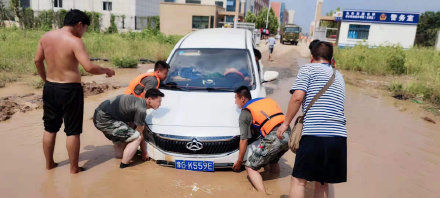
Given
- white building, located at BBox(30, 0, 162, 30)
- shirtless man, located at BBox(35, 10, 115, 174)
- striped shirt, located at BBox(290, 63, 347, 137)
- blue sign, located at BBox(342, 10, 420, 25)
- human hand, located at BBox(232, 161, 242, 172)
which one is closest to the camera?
striped shirt, located at BBox(290, 63, 347, 137)

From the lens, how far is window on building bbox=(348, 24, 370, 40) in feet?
97.7

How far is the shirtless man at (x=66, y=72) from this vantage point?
3.32m

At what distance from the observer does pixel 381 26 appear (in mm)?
29203

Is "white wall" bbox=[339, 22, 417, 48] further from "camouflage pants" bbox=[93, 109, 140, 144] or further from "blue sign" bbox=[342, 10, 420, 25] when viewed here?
"camouflage pants" bbox=[93, 109, 140, 144]

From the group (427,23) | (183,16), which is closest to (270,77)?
(183,16)

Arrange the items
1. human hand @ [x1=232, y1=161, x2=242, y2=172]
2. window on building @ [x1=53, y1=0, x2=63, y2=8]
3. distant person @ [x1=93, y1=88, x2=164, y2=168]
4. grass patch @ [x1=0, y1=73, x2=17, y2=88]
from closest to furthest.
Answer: human hand @ [x1=232, y1=161, x2=242, y2=172], distant person @ [x1=93, y1=88, x2=164, y2=168], grass patch @ [x1=0, y1=73, x2=17, y2=88], window on building @ [x1=53, y1=0, x2=63, y2=8]

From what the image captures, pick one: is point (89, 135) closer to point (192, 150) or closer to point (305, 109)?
point (192, 150)

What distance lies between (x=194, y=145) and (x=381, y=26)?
31.0 metres

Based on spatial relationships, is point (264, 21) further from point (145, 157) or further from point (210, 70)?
point (145, 157)

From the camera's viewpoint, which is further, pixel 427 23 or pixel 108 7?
pixel 427 23

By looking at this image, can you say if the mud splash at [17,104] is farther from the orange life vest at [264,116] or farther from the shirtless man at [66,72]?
the orange life vest at [264,116]

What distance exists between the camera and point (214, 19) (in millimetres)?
40375

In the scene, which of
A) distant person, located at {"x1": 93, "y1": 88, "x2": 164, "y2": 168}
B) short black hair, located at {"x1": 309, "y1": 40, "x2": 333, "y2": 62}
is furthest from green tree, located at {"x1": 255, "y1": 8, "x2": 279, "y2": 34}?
short black hair, located at {"x1": 309, "y1": 40, "x2": 333, "y2": 62}

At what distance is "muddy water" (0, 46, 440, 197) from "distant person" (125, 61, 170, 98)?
3.19 feet
